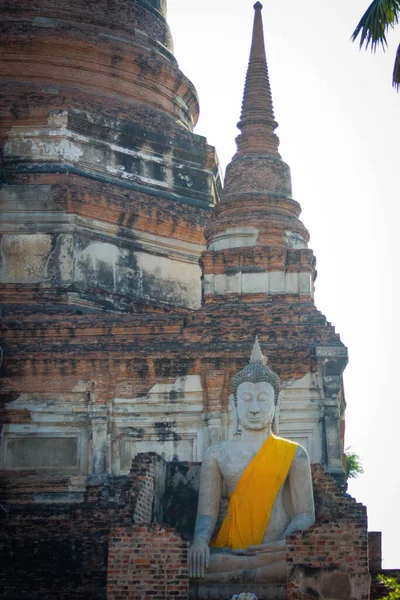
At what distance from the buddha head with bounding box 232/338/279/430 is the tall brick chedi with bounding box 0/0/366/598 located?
2506 mm

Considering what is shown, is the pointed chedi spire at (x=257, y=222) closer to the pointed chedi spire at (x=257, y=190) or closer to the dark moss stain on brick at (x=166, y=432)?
the pointed chedi spire at (x=257, y=190)

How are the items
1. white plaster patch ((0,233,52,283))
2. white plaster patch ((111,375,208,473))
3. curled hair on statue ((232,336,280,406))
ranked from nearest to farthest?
curled hair on statue ((232,336,280,406)) < white plaster patch ((111,375,208,473)) < white plaster patch ((0,233,52,283))

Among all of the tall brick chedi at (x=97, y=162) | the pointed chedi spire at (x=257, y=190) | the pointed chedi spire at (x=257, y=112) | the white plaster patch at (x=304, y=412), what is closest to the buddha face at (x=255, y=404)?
the white plaster patch at (x=304, y=412)

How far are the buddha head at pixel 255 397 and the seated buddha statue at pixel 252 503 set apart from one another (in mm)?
10

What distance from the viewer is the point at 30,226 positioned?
24.8 meters

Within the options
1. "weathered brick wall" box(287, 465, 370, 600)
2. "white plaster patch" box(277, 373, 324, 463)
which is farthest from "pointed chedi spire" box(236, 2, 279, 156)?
"weathered brick wall" box(287, 465, 370, 600)

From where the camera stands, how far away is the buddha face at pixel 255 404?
14.8 meters

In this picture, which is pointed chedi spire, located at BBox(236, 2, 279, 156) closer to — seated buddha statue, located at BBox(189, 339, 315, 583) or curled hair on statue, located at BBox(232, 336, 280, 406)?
curled hair on statue, located at BBox(232, 336, 280, 406)

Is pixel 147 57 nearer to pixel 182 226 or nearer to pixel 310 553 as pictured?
pixel 182 226

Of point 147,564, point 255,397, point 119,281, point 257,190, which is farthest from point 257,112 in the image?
point 147,564

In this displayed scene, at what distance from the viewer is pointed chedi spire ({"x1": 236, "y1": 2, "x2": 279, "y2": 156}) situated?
25281 millimetres

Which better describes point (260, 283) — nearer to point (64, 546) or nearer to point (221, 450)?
point (64, 546)

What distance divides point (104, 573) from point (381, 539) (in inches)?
120

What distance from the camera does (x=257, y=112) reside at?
25625 millimetres
